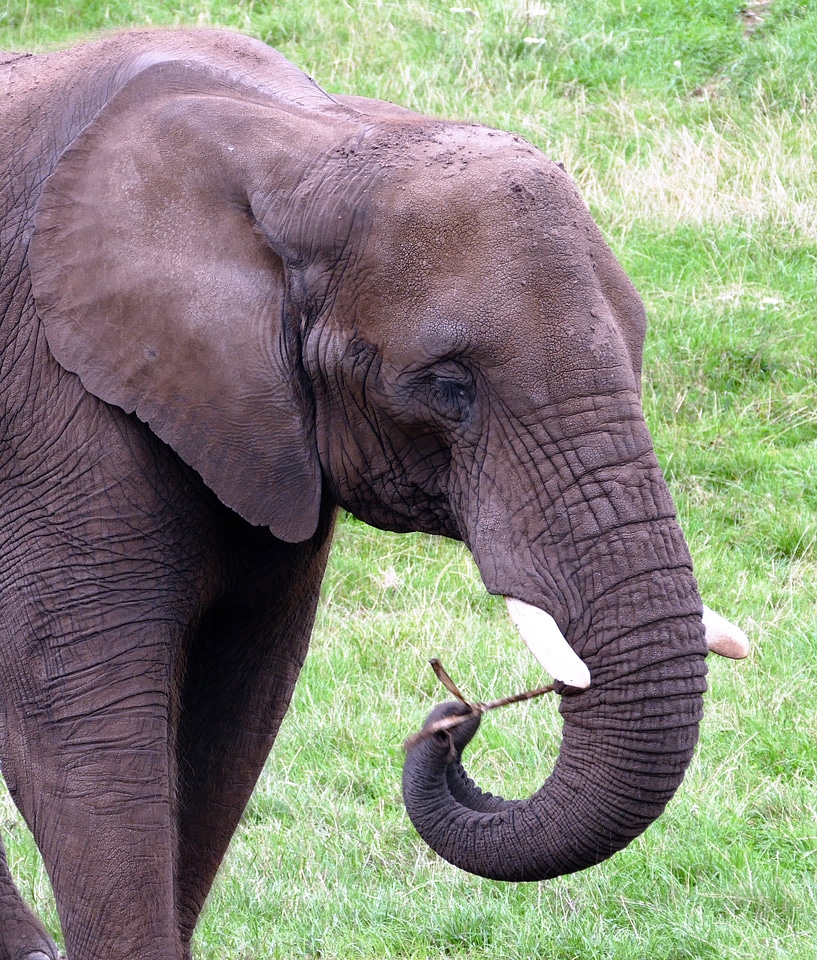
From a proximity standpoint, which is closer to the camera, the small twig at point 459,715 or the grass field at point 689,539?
the small twig at point 459,715

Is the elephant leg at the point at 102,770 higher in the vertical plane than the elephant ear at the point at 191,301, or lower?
lower

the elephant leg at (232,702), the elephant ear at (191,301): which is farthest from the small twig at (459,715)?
the elephant leg at (232,702)

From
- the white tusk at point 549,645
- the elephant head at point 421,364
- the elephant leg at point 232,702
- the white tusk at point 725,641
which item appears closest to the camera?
the white tusk at point 549,645

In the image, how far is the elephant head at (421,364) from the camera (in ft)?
9.12

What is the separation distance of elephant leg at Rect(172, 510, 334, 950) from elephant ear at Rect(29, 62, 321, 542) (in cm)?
51

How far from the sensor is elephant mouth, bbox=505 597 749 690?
8.80 ft

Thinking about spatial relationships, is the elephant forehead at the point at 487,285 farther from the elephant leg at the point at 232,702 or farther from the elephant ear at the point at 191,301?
the elephant leg at the point at 232,702

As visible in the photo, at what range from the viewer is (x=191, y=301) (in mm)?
2979

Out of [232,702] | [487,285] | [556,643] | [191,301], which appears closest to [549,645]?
[556,643]

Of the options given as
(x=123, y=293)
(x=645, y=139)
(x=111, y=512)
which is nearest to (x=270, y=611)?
(x=111, y=512)

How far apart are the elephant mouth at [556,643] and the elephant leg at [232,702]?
82 centimetres

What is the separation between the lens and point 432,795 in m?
3.13

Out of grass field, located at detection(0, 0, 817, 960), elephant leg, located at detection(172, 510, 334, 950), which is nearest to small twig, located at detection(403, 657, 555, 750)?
elephant leg, located at detection(172, 510, 334, 950)

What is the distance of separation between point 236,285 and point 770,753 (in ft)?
8.81
